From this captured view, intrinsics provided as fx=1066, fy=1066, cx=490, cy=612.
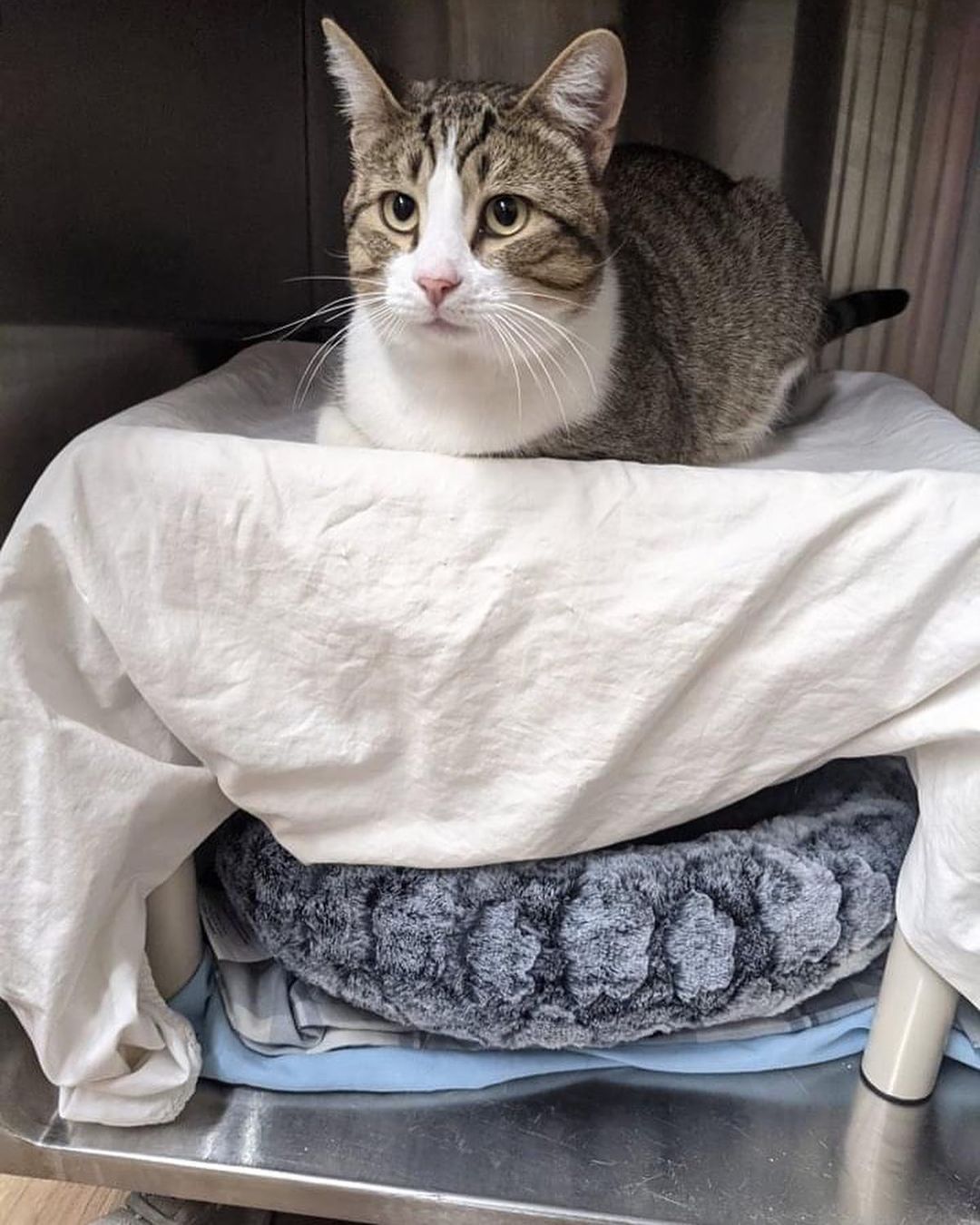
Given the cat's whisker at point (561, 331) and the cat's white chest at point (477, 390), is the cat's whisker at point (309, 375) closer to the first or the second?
the cat's white chest at point (477, 390)

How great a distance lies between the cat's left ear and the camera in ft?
2.25

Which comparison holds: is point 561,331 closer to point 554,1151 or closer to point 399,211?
point 399,211

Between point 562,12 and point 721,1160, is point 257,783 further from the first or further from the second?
point 562,12

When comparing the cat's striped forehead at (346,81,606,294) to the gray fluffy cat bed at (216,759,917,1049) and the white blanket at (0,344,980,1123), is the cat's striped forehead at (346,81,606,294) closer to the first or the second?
the white blanket at (0,344,980,1123)

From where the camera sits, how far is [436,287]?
646mm

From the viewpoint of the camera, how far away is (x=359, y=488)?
2.12 ft

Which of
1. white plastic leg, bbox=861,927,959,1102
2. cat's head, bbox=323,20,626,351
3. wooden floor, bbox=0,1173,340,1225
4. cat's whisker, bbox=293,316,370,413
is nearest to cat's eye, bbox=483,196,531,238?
cat's head, bbox=323,20,626,351

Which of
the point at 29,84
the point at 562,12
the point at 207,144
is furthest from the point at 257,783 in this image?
the point at 562,12

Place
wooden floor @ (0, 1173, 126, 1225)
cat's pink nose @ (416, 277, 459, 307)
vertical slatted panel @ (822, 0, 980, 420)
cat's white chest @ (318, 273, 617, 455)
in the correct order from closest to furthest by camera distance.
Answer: cat's pink nose @ (416, 277, 459, 307), cat's white chest @ (318, 273, 617, 455), wooden floor @ (0, 1173, 126, 1225), vertical slatted panel @ (822, 0, 980, 420)

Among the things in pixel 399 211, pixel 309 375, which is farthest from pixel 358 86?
pixel 309 375

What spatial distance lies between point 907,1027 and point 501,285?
58 centimetres

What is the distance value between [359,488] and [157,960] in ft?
1.35

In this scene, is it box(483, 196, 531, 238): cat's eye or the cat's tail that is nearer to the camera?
box(483, 196, 531, 238): cat's eye

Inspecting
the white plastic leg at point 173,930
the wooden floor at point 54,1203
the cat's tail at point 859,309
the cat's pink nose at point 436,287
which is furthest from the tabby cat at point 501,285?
the wooden floor at point 54,1203
